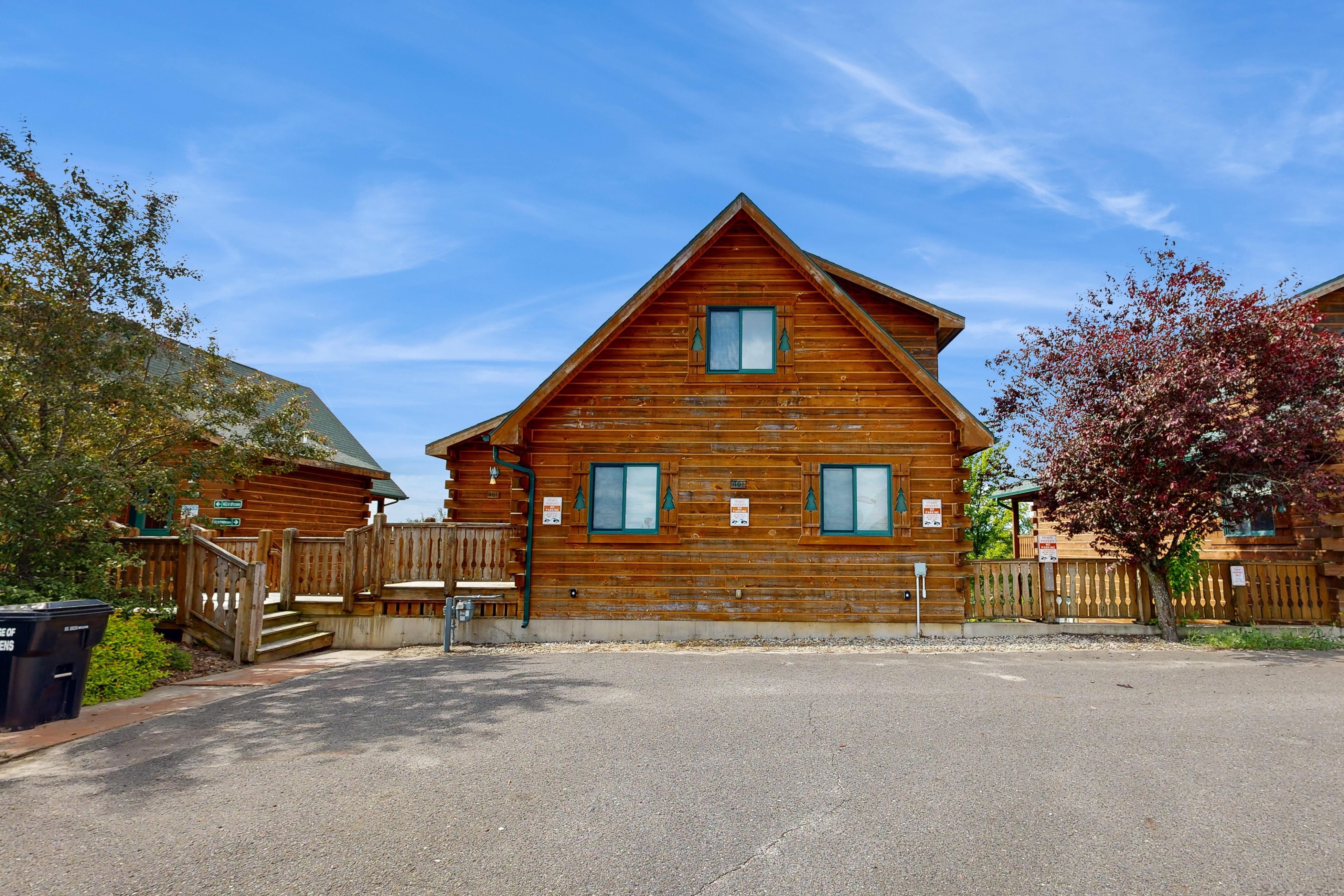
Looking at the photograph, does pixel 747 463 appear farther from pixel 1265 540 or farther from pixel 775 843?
pixel 1265 540

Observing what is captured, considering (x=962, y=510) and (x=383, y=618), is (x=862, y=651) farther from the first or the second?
(x=383, y=618)

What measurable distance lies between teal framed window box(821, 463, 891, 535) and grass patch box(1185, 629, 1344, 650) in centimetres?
601

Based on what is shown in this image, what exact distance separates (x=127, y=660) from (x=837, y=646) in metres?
10.4

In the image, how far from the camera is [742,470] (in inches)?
571

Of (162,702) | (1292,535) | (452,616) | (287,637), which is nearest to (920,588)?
(452,616)

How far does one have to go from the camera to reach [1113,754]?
6.52 metres

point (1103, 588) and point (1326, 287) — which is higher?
point (1326, 287)

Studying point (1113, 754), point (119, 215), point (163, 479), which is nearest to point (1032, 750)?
point (1113, 754)

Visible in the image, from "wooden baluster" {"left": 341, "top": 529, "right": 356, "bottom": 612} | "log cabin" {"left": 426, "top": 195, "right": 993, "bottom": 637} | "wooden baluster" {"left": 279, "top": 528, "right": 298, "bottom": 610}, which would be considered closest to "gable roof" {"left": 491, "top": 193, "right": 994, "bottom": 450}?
"log cabin" {"left": 426, "top": 195, "right": 993, "bottom": 637}

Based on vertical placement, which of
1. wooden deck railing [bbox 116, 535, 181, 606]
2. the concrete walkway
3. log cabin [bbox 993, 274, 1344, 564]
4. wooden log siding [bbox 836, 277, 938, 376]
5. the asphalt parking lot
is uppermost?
wooden log siding [bbox 836, 277, 938, 376]

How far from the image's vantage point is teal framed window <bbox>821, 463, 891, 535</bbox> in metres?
14.4

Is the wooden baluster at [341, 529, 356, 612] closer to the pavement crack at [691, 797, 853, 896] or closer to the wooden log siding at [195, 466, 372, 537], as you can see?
the wooden log siding at [195, 466, 372, 537]

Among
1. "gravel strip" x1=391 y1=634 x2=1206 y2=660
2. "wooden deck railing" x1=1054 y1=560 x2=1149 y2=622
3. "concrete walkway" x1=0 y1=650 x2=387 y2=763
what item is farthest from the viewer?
"wooden deck railing" x1=1054 y1=560 x2=1149 y2=622

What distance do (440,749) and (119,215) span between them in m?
9.25
